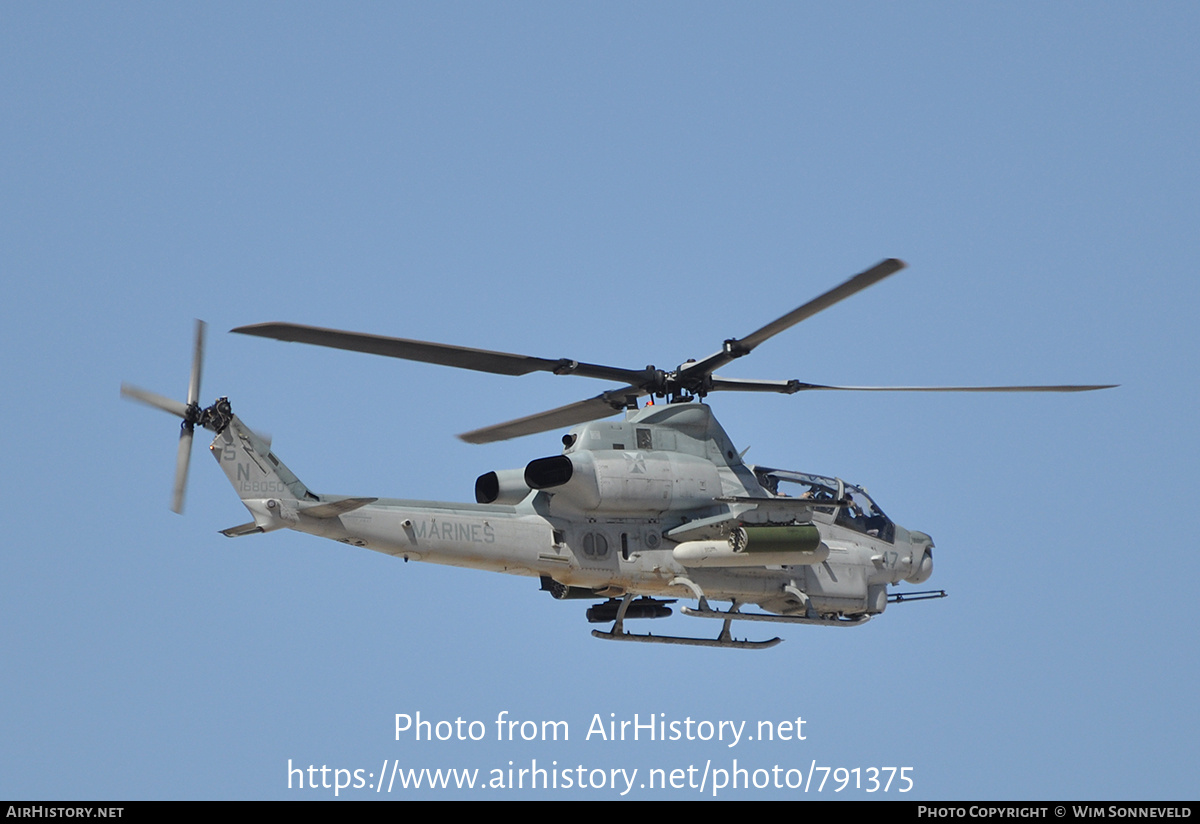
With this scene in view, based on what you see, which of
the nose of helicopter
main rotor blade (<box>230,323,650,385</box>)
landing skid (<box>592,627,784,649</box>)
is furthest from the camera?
the nose of helicopter

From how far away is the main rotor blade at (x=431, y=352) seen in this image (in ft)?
47.8

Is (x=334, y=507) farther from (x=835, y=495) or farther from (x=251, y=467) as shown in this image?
(x=835, y=495)

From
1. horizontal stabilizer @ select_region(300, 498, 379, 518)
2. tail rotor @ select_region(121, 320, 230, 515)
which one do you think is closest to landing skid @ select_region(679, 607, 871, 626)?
horizontal stabilizer @ select_region(300, 498, 379, 518)

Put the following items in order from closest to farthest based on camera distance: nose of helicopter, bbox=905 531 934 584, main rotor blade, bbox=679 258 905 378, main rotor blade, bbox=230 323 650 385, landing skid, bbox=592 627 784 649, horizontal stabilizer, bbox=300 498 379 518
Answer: main rotor blade, bbox=230 323 650 385 → main rotor blade, bbox=679 258 905 378 → horizontal stabilizer, bbox=300 498 379 518 → landing skid, bbox=592 627 784 649 → nose of helicopter, bbox=905 531 934 584

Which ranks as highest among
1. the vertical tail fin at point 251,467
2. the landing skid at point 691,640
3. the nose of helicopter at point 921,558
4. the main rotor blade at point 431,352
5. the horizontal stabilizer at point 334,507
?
the main rotor blade at point 431,352

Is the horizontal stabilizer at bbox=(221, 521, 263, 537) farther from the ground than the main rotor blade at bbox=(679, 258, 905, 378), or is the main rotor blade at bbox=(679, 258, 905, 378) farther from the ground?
the main rotor blade at bbox=(679, 258, 905, 378)

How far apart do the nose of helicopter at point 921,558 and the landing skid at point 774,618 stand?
1120 mm

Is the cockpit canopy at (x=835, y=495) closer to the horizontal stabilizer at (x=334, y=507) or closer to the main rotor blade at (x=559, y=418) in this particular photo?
the main rotor blade at (x=559, y=418)

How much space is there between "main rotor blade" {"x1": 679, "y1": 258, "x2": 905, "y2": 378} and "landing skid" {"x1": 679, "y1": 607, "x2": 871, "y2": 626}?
279cm

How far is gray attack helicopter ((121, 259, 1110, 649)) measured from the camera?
53.1 ft

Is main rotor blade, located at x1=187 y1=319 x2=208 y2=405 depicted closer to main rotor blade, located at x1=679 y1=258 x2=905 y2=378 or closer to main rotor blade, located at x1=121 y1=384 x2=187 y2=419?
main rotor blade, located at x1=121 y1=384 x2=187 y2=419

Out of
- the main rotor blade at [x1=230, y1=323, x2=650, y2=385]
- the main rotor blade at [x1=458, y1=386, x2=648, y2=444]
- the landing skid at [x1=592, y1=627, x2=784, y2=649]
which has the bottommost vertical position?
the landing skid at [x1=592, y1=627, x2=784, y2=649]

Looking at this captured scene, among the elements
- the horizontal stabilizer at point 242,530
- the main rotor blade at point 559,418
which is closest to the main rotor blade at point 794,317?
the main rotor blade at point 559,418
